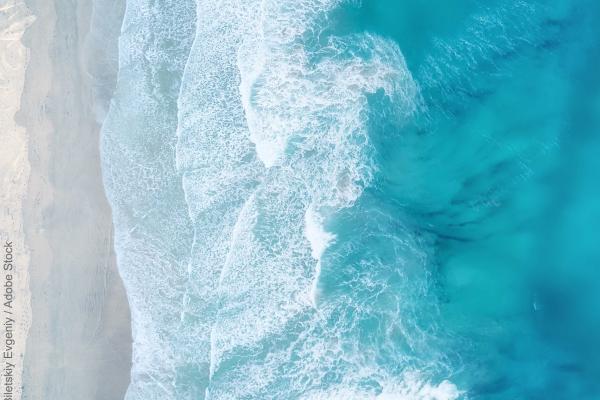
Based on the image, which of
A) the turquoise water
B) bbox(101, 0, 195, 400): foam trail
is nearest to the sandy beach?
bbox(101, 0, 195, 400): foam trail

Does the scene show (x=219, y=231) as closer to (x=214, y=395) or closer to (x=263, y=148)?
(x=263, y=148)

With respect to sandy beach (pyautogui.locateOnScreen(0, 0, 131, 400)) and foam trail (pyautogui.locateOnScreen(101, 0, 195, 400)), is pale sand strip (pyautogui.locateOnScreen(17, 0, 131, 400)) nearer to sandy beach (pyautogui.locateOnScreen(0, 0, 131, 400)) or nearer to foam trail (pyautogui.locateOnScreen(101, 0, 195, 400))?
sandy beach (pyautogui.locateOnScreen(0, 0, 131, 400))

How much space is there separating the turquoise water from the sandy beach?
52cm

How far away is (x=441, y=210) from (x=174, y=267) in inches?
206

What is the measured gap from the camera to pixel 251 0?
9867mm

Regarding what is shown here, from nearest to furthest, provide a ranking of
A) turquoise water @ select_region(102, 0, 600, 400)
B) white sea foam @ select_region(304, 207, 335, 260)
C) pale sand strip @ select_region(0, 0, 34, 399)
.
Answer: turquoise water @ select_region(102, 0, 600, 400) < white sea foam @ select_region(304, 207, 335, 260) < pale sand strip @ select_region(0, 0, 34, 399)

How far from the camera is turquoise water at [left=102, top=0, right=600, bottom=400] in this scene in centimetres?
938

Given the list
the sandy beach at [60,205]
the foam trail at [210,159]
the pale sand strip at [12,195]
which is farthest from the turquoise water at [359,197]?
the pale sand strip at [12,195]

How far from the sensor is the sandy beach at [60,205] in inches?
386

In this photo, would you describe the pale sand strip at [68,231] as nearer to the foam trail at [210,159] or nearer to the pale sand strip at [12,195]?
the pale sand strip at [12,195]

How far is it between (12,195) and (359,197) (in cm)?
666

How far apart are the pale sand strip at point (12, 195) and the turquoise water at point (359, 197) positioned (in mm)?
1802

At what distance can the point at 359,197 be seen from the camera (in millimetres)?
9758

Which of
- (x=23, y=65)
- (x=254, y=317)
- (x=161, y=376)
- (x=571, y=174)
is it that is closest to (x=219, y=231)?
(x=254, y=317)
